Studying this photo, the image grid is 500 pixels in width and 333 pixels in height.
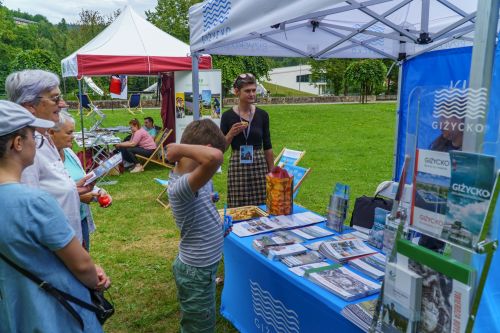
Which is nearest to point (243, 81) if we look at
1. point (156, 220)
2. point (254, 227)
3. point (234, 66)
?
point (254, 227)

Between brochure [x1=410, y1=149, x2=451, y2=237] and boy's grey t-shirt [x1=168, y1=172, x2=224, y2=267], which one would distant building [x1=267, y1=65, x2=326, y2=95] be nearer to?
boy's grey t-shirt [x1=168, y1=172, x2=224, y2=267]

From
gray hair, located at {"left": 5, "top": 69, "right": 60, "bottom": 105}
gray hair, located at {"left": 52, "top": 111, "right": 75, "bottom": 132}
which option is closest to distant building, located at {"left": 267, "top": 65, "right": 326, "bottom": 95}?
gray hair, located at {"left": 52, "top": 111, "right": 75, "bottom": 132}

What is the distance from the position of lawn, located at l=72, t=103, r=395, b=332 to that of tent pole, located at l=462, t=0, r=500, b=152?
2.21 m

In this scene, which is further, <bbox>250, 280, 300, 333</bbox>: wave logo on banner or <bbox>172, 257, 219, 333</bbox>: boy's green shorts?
<bbox>250, 280, 300, 333</bbox>: wave logo on banner

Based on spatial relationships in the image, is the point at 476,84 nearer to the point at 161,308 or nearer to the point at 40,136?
the point at 40,136

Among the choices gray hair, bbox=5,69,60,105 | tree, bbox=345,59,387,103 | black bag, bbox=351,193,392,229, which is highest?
tree, bbox=345,59,387,103

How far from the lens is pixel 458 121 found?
3.60 feet

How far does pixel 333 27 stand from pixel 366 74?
24.8 m

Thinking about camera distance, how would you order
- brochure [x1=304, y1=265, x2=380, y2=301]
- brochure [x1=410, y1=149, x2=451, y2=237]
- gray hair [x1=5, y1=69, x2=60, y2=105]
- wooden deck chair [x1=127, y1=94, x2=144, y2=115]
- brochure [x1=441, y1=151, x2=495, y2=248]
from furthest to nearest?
1. wooden deck chair [x1=127, y1=94, x2=144, y2=115]
2. gray hair [x1=5, y1=69, x2=60, y2=105]
3. brochure [x1=304, y1=265, x2=380, y2=301]
4. brochure [x1=410, y1=149, x2=451, y2=237]
5. brochure [x1=441, y1=151, x2=495, y2=248]

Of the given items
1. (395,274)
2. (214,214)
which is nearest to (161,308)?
(214,214)

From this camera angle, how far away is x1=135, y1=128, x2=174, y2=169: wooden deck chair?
7848mm

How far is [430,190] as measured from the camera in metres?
1.12

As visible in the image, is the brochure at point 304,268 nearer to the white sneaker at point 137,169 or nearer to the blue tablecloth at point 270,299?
the blue tablecloth at point 270,299

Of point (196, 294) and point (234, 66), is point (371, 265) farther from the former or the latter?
point (234, 66)
